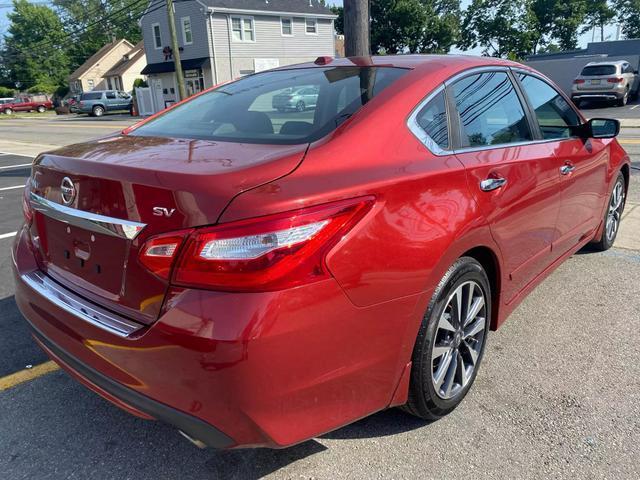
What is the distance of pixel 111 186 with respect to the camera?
199 centimetres

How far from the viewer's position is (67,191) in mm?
2188

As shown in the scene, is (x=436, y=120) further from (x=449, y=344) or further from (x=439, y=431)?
(x=439, y=431)

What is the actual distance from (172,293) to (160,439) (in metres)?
1.06

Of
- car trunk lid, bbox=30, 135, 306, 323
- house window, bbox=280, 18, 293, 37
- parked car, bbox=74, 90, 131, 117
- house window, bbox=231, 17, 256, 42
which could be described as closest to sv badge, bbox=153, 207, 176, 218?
car trunk lid, bbox=30, 135, 306, 323

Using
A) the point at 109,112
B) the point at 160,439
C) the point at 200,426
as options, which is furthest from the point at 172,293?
the point at 109,112

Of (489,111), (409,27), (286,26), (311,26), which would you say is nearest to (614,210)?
(489,111)

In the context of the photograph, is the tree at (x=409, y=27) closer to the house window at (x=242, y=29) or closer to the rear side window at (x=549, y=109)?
the house window at (x=242, y=29)

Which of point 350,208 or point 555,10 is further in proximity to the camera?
point 555,10

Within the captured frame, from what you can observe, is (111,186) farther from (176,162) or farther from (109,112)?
(109,112)

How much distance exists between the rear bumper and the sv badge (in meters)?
0.26

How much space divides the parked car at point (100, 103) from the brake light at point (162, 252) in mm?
44177

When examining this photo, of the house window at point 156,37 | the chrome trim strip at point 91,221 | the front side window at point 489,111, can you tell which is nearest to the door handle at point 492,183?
the front side window at point 489,111

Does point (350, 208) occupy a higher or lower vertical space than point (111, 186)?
lower

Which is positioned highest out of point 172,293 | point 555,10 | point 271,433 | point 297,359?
point 555,10
